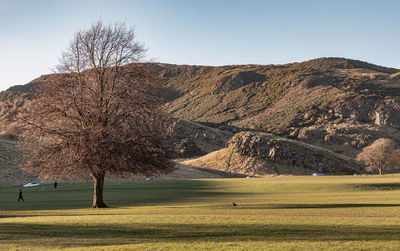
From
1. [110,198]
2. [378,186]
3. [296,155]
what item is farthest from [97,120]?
[296,155]

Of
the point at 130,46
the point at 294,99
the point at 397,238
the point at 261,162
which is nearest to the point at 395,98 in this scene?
the point at 294,99

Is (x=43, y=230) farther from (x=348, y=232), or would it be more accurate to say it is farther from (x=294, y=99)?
(x=294, y=99)

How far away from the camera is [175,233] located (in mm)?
15977

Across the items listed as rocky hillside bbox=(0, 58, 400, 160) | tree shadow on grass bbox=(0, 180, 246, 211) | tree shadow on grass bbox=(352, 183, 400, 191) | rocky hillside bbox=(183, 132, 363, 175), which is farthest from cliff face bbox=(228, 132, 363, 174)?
tree shadow on grass bbox=(352, 183, 400, 191)

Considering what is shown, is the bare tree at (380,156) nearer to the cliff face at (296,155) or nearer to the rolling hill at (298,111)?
the cliff face at (296,155)

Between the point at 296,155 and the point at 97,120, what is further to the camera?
the point at 296,155

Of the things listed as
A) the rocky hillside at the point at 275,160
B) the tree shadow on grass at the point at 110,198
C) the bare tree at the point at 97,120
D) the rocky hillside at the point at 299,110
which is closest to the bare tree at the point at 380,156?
the rocky hillside at the point at 275,160

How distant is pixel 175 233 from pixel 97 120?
1331 cm

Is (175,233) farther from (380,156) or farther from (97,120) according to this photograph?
(380,156)

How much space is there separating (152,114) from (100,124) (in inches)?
145

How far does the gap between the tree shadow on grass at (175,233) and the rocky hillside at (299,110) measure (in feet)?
295

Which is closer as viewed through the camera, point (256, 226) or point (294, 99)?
point (256, 226)

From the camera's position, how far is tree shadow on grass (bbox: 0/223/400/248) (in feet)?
47.1

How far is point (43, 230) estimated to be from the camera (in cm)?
1727
